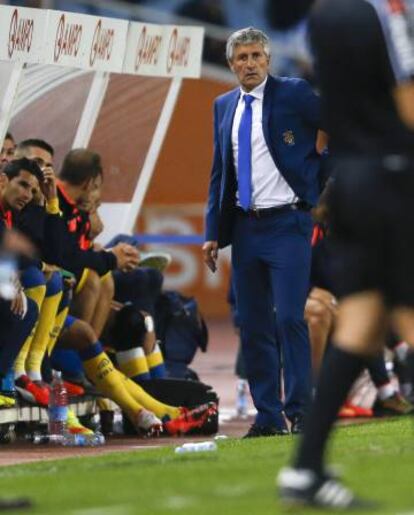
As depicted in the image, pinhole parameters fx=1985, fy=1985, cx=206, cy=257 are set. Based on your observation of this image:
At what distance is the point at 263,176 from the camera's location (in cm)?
1168

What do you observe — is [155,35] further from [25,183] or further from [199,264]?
[199,264]

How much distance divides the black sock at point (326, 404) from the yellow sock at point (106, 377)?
580 centimetres

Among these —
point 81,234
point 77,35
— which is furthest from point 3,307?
point 77,35

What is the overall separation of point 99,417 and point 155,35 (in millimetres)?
3010

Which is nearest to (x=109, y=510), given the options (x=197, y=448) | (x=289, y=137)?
(x=197, y=448)

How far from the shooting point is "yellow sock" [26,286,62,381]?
12227 millimetres

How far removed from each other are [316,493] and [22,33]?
6.26 metres

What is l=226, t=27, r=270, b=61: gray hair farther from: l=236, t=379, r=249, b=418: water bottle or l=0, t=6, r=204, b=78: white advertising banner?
l=236, t=379, r=249, b=418: water bottle

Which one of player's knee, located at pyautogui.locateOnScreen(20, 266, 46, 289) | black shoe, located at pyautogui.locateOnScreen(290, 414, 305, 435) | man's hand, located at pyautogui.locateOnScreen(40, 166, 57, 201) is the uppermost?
man's hand, located at pyautogui.locateOnScreen(40, 166, 57, 201)

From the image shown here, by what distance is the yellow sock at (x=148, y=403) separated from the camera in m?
13.0

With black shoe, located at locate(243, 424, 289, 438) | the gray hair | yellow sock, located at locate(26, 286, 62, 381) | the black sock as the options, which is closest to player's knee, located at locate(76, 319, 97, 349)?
yellow sock, located at locate(26, 286, 62, 381)

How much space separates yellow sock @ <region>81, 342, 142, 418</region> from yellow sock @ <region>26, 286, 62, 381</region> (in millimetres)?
432

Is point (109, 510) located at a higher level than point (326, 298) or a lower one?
lower

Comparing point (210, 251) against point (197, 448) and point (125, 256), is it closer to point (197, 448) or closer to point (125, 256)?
point (125, 256)
